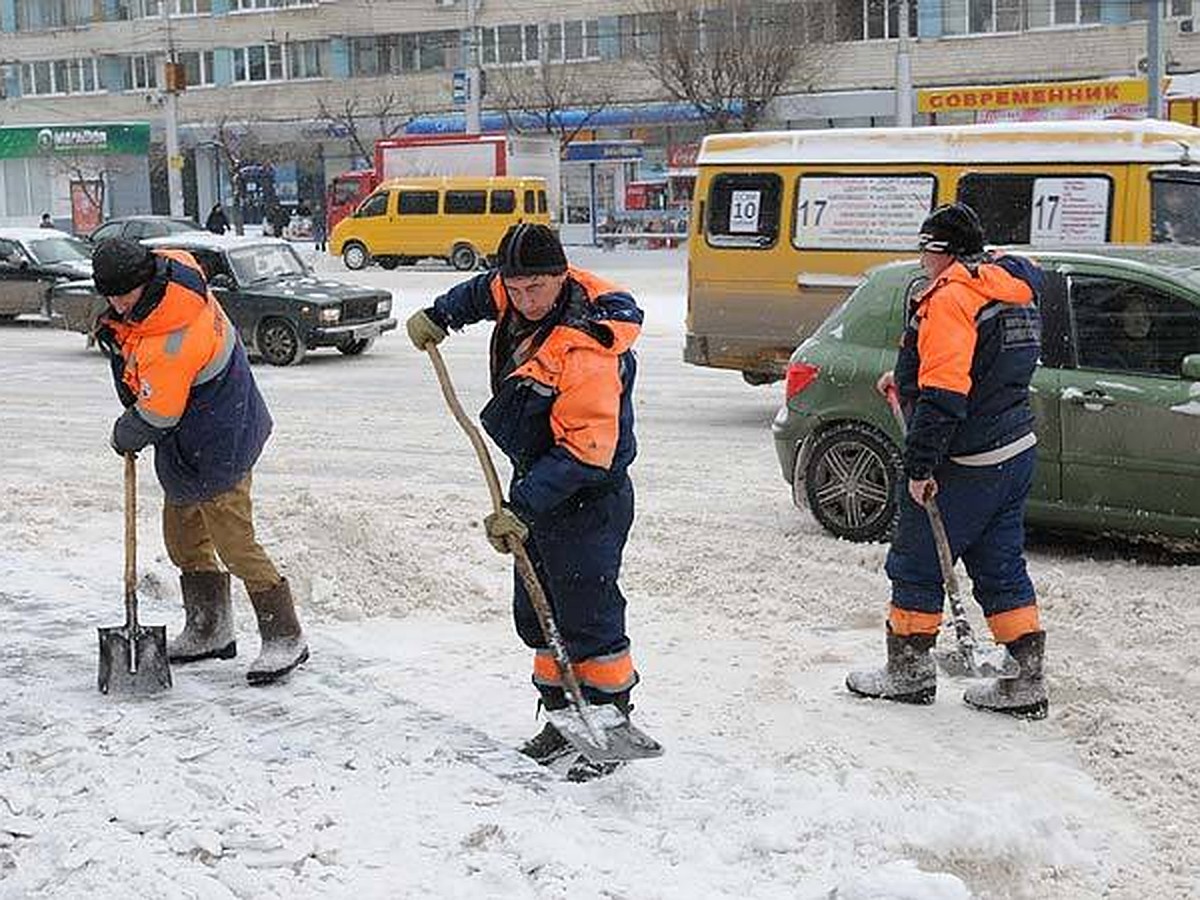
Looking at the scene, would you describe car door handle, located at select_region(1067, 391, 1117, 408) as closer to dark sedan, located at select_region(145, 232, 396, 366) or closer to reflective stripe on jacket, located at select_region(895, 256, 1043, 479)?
reflective stripe on jacket, located at select_region(895, 256, 1043, 479)

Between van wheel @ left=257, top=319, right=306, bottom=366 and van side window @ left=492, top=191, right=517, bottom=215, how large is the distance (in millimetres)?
20328

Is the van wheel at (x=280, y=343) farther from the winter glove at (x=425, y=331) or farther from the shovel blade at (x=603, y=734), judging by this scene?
the shovel blade at (x=603, y=734)

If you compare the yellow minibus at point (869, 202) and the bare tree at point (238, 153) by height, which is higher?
the bare tree at point (238, 153)

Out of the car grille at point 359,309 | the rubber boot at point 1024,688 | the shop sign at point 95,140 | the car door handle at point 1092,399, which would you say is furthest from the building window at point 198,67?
the rubber boot at point 1024,688

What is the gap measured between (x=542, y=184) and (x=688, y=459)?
27799 mm

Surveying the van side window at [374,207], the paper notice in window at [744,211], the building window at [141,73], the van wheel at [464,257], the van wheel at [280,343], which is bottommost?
the van wheel at [280,343]

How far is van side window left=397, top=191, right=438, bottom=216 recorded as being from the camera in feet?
125

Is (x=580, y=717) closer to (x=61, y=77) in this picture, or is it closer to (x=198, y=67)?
(x=198, y=67)

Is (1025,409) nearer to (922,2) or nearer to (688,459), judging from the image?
(688,459)

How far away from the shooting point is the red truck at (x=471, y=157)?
40812 mm

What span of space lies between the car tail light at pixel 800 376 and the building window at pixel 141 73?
2532 inches

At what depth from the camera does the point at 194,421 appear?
570 centimetres

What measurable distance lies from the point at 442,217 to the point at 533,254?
33847 mm

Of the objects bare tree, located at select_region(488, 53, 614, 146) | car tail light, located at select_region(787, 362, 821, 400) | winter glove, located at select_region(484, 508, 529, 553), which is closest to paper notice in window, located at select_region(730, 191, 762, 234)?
car tail light, located at select_region(787, 362, 821, 400)
